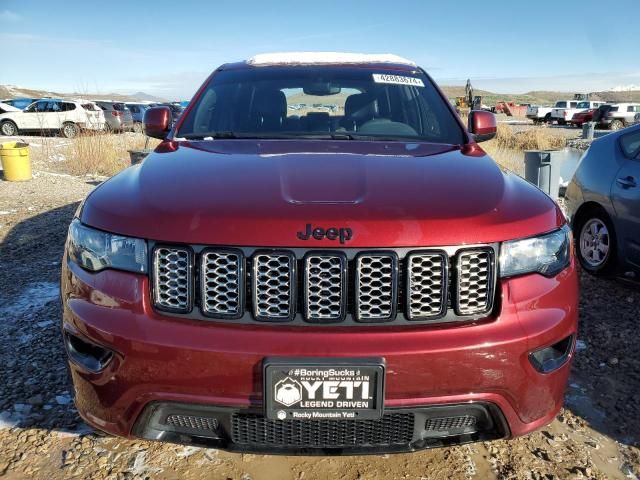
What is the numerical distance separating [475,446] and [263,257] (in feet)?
4.69

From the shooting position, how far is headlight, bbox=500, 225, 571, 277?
5.95 ft

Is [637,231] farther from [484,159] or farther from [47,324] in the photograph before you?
[47,324]

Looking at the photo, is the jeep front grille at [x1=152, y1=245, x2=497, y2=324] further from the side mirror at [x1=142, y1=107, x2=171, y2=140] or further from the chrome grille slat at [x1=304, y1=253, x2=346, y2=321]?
the side mirror at [x1=142, y1=107, x2=171, y2=140]

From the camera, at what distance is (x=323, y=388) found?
170cm

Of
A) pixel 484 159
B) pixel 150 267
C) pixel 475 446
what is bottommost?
pixel 475 446

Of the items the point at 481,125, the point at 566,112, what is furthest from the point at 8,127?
the point at 566,112

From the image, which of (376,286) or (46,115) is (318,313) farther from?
(46,115)

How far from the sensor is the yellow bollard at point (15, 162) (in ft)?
29.9

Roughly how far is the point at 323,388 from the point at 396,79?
2160mm

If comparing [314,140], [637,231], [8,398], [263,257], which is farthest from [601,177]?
[8,398]

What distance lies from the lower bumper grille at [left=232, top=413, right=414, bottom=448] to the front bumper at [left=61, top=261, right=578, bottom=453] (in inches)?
0.9

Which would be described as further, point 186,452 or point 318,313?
point 186,452

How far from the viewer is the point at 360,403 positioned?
1.72m

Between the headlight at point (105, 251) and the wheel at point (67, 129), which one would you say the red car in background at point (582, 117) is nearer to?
the wheel at point (67, 129)
